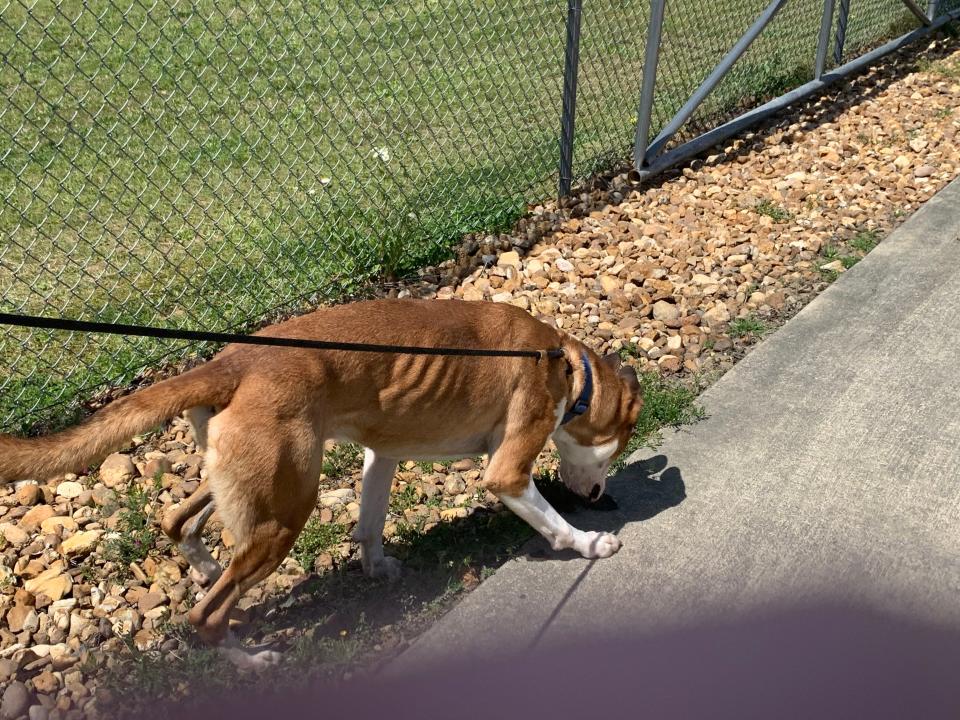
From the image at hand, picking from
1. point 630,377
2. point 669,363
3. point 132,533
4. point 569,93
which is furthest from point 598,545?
point 569,93

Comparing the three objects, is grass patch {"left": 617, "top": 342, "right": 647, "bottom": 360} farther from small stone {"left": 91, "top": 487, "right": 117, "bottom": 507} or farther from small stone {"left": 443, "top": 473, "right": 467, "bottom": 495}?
small stone {"left": 91, "top": 487, "right": 117, "bottom": 507}

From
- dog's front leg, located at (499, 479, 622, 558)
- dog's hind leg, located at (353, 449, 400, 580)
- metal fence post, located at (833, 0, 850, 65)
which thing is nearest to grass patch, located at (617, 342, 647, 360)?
dog's front leg, located at (499, 479, 622, 558)

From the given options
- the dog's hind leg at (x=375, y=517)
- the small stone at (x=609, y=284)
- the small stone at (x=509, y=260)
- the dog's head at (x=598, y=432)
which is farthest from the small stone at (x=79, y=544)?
the small stone at (x=609, y=284)

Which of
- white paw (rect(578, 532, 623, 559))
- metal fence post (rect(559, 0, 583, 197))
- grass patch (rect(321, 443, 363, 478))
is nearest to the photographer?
white paw (rect(578, 532, 623, 559))

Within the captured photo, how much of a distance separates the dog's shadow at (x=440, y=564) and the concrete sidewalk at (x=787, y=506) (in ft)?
0.07

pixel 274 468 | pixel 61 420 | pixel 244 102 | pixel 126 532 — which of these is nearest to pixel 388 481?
pixel 274 468

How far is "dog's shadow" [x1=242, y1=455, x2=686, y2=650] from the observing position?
3.43 meters

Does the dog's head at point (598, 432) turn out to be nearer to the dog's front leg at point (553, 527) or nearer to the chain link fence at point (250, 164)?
the dog's front leg at point (553, 527)

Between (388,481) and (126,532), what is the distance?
41.5 inches

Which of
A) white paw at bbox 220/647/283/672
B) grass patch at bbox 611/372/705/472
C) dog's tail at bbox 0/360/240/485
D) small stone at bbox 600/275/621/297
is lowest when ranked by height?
small stone at bbox 600/275/621/297

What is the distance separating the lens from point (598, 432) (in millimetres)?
3740

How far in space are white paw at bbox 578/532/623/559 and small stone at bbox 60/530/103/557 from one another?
1829mm

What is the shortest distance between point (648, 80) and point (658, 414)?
9.81ft

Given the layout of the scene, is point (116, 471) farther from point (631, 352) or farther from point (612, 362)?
point (631, 352)
